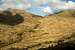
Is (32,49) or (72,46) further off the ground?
(72,46)

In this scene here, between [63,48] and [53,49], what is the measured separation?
33.2 feet

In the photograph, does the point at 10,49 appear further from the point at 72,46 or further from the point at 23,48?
the point at 72,46

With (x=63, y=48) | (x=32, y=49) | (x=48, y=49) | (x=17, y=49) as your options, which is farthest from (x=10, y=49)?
(x=63, y=48)

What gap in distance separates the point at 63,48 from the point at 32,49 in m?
58.5

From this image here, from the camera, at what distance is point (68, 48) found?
127 m

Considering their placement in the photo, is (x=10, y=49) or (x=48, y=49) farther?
(x=10, y=49)

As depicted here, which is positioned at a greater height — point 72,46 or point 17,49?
point 72,46

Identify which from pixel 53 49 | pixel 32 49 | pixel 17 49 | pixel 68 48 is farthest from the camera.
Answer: pixel 17 49

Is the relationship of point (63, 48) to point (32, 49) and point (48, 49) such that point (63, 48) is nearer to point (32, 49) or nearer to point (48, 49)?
point (48, 49)

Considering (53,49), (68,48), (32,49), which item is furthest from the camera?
(32,49)

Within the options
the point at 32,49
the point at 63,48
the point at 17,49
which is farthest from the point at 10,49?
the point at 63,48

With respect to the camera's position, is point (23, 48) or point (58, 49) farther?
point (23, 48)

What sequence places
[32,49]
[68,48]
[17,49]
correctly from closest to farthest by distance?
[68,48]
[32,49]
[17,49]

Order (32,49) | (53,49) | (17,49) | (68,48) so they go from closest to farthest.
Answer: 1. (68,48)
2. (53,49)
3. (32,49)
4. (17,49)
